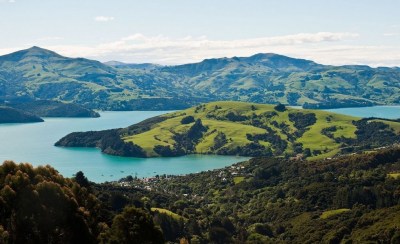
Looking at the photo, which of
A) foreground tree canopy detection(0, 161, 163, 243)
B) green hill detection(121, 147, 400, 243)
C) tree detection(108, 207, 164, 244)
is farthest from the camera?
green hill detection(121, 147, 400, 243)

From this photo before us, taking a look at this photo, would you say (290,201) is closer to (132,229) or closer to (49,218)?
(132,229)

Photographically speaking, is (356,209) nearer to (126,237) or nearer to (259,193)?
(259,193)

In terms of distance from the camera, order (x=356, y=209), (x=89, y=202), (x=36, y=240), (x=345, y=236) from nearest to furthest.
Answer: (x=36, y=240) < (x=89, y=202) < (x=345, y=236) < (x=356, y=209)

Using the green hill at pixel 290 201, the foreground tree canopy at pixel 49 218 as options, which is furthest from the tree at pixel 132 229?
the green hill at pixel 290 201

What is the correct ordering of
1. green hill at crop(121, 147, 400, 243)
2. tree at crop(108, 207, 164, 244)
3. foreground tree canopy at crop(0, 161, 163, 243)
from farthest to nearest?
green hill at crop(121, 147, 400, 243)
tree at crop(108, 207, 164, 244)
foreground tree canopy at crop(0, 161, 163, 243)

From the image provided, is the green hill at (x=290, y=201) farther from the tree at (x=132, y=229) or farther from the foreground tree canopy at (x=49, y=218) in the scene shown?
the foreground tree canopy at (x=49, y=218)

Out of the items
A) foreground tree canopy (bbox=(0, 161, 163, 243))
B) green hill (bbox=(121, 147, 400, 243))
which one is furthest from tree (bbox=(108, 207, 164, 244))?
green hill (bbox=(121, 147, 400, 243))

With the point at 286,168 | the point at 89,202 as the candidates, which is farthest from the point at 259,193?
the point at 89,202

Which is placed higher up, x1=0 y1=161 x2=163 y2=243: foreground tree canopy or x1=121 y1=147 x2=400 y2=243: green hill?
x1=0 y1=161 x2=163 y2=243: foreground tree canopy

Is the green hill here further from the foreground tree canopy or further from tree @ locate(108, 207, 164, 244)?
the foreground tree canopy

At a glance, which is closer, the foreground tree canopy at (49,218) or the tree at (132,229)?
the foreground tree canopy at (49,218)

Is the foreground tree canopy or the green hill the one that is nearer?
the foreground tree canopy
